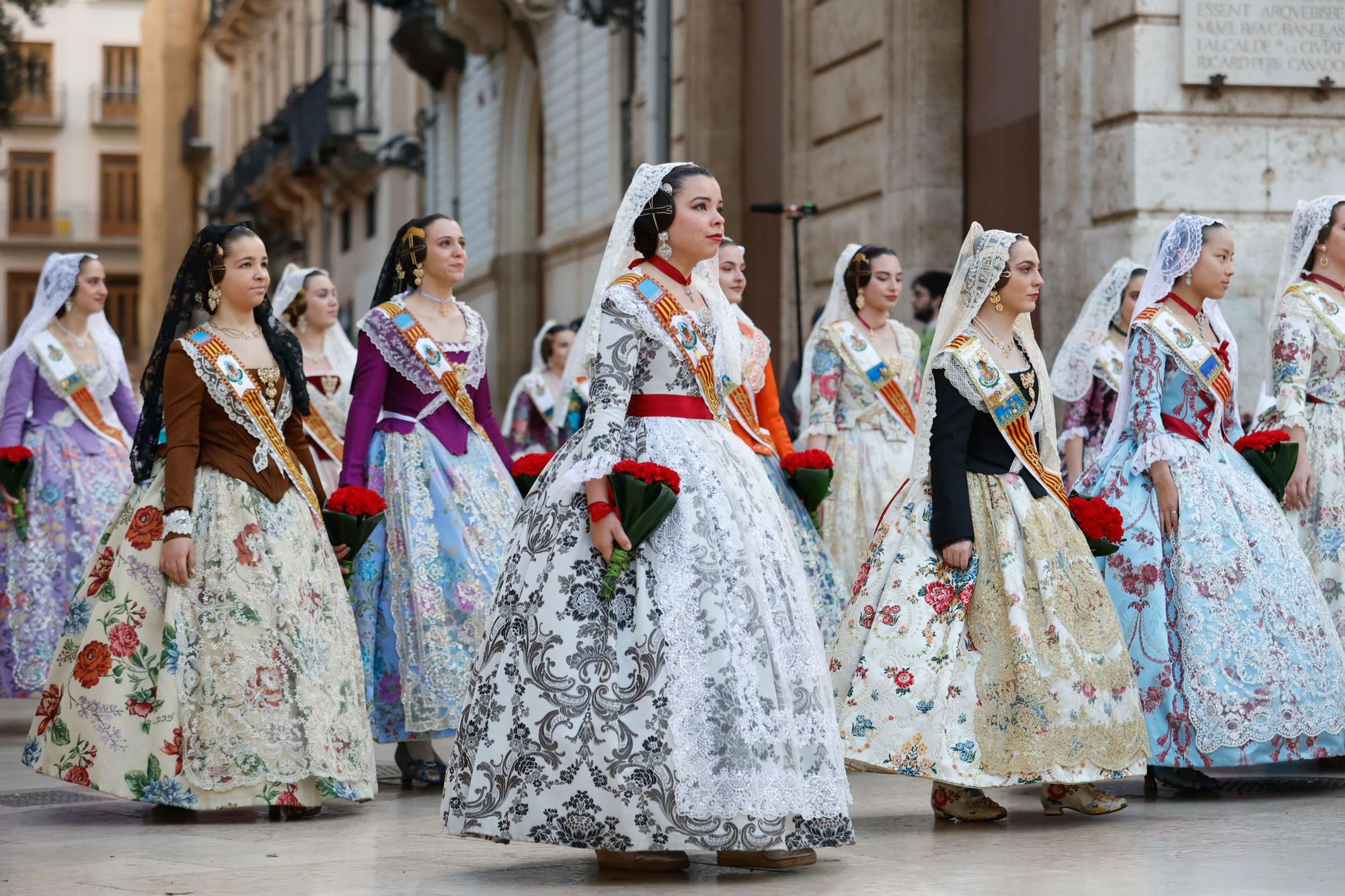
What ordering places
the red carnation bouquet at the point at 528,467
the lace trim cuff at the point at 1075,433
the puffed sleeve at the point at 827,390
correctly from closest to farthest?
the red carnation bouquet at the point at 528,467, the puffed sleeve at the point at 827,390, the lace trim cuff at the point at 1075,433

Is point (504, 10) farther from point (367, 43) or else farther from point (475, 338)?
point (475, 338)

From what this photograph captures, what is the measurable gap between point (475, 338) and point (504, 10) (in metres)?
19.1

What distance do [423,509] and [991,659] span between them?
7.57ft

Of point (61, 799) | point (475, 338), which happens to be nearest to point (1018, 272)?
point (475, 338)

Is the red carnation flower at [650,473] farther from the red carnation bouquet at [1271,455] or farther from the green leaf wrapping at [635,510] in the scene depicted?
the red carnation bouquet at [1271,455]

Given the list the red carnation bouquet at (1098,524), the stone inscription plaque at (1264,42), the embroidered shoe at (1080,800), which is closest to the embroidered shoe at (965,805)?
the embroidered shoe at (1080,800)

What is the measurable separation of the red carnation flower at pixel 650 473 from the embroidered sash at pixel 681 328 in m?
0.41

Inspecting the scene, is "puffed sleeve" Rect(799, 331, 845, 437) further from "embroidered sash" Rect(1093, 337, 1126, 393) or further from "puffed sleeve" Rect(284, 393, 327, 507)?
"puffed sleeve" Rect(284, 393, 327, 507)

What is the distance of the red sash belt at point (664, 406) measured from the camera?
611 cm

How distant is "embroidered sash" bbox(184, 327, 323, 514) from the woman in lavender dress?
3109 mm

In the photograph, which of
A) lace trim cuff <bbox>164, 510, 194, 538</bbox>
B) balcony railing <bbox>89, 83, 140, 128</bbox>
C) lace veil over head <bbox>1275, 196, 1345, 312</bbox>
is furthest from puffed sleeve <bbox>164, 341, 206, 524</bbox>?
balcony railing <bbox>89, 83, 140, 128</bbox>

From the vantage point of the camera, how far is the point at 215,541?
728 cm

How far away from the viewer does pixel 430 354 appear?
26.8ft

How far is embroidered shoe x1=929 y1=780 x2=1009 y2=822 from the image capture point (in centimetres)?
691
